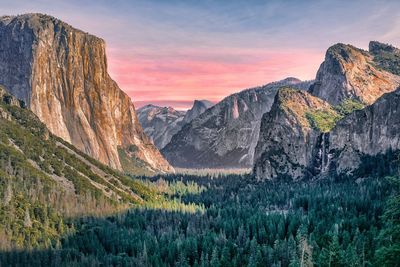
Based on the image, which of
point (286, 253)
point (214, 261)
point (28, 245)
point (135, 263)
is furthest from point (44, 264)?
point (286, 253)

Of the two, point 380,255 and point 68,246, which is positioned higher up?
point 380,255

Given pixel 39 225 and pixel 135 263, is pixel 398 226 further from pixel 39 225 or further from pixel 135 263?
pixel 39 225

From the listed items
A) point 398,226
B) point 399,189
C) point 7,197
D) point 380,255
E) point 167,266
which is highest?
point 399,189

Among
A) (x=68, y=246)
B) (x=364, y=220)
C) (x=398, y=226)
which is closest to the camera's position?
(x=398, y=226)

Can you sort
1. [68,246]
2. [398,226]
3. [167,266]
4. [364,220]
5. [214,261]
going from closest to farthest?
1. [398,226]
2. [214,261]
3. [167,266]
4. [68,246]
5. [364,220]

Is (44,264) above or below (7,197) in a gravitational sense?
below

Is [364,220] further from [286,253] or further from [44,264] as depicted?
[44,264]

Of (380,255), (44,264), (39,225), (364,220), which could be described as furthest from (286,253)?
(380,255)

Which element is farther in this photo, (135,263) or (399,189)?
(135,263)

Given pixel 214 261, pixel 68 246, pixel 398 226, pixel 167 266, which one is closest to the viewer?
pixel 398 226
